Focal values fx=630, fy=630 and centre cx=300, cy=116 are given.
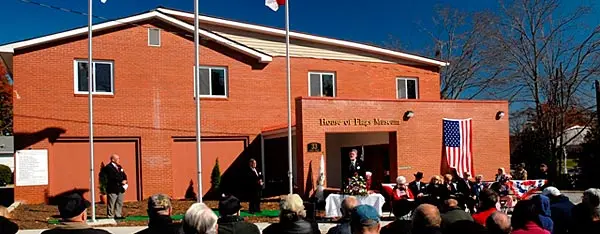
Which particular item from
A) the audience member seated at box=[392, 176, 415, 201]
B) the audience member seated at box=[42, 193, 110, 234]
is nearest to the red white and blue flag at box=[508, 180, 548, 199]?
the audience member seated at box=[392, 176, 415, 201]

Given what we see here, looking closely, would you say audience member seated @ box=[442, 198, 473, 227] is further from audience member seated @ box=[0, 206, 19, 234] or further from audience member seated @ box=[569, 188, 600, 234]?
audience member seated @ box=[0, 206, 19, 234]

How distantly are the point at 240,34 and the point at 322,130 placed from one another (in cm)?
923

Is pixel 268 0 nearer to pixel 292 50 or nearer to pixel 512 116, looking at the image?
pixel 292 50

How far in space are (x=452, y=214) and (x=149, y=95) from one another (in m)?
18.2

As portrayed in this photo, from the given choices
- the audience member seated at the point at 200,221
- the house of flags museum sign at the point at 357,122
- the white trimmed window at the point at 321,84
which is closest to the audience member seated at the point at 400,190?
the house of flags museum sign at the point at 357,122

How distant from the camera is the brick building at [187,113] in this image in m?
21.8

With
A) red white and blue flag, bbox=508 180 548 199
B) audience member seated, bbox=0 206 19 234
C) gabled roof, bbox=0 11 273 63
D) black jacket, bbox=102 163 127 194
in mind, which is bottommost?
red white and blue flag, bbox=508 180 548 199

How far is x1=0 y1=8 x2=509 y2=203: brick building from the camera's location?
21750 millimetres

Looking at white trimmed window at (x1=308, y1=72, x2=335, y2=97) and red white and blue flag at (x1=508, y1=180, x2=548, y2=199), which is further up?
white trimmed window at (x1=308, y1=72, x2=335, y2=97)

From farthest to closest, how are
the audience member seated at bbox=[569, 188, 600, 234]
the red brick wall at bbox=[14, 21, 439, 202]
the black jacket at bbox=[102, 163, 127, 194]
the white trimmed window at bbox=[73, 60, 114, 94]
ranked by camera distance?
the white trimmed window at bbox=[73, 60, 114, 94], the red brick wall at bbox=[14, 21, 439, 202], the black jacket at bbox=[102, 163, 127, 194], the audience member seated at bbox=[569, 188, 600, 234]

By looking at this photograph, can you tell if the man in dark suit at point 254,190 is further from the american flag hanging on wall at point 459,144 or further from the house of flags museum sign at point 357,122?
the american flag hanging on wall at point 459,144

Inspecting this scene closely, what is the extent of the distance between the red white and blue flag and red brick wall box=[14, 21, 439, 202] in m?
10.1

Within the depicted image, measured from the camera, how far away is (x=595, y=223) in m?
6.66

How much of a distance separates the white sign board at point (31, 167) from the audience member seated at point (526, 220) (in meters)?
19.1
